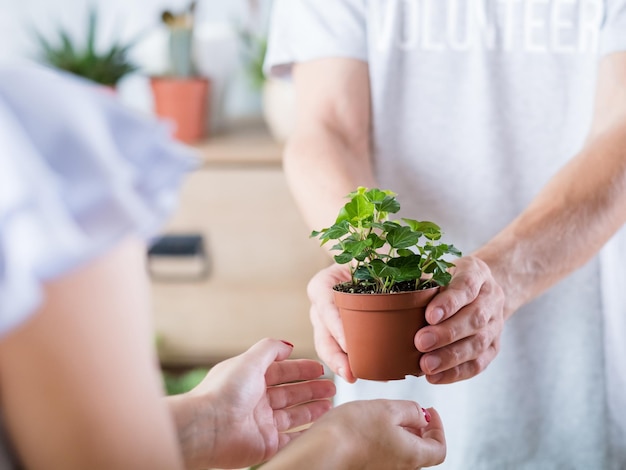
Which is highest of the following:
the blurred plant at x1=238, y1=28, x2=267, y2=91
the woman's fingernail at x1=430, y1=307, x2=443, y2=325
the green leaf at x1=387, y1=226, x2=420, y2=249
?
the green leaf at x1=387, y1=226, x2=420, y2=249

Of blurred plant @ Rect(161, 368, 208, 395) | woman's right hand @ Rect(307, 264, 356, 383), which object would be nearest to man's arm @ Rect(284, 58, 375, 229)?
woman's right hand @ Rect(307, 264, 356, 383)

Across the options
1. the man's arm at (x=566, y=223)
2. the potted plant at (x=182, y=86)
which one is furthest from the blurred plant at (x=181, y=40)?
the man's arm at (x=566, y=223)

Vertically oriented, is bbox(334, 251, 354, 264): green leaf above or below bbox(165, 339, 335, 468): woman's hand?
above

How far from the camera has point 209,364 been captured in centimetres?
309

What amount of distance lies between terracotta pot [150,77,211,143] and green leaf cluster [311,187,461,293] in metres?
2.02

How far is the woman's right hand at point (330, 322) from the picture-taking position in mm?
1159

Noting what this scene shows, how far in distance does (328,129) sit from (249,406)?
700 mm

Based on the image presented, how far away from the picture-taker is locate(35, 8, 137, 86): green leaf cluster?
299 cm

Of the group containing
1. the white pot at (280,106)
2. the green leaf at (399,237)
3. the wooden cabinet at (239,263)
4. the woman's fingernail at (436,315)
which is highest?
the green leaf at (399,237)

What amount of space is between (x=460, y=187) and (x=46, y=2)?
241 cm

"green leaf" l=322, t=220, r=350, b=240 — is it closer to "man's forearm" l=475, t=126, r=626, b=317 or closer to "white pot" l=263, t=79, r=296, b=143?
"man's forearm" l=475, t=126, r=626, b=317

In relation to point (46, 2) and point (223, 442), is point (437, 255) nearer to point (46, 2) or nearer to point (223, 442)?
point (223, 442)

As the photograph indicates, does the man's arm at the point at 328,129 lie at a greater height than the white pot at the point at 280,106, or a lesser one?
greater

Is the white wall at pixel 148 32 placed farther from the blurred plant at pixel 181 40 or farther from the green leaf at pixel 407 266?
the green leaf at pixel 407 266
